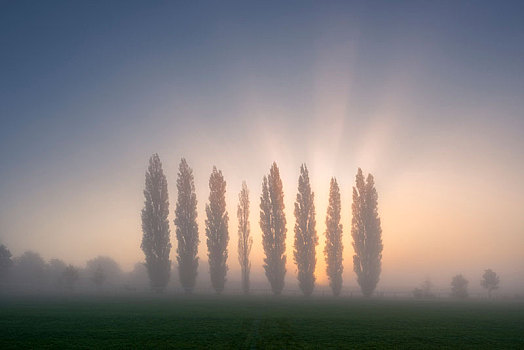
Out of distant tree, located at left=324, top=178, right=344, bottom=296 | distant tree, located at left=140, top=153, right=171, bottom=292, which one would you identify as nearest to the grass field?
distant tree, located at left=140, top=153, right=171, bottom=292

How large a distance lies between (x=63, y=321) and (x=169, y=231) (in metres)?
29.6

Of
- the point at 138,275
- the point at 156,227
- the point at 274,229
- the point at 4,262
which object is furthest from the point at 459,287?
the point at 4,262

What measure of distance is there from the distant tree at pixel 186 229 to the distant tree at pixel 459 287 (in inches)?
2341

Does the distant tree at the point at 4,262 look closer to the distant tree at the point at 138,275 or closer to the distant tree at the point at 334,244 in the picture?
the distant tree at the point at 138,275

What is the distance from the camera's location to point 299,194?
53000 millimetres

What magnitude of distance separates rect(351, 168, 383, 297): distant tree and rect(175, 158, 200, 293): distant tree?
1046 inches

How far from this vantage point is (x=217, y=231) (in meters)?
51.2

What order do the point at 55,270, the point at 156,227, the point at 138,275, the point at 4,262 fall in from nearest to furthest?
the point at 156,227 → the point at 4,262 → the point at 55,270 → the point at 138,275

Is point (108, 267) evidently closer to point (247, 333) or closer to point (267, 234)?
point (267, 234)

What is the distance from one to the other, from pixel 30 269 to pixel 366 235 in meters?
108

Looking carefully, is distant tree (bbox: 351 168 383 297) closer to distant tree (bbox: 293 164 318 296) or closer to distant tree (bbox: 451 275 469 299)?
distant tree (bbox: 293 164 318 296)

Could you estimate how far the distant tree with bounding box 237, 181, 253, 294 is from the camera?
53.5 m

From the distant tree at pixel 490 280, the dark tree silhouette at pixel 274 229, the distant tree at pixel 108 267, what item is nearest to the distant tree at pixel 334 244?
the dark tree silhouette at pixel 274 229

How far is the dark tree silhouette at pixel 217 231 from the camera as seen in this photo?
1885 inches
